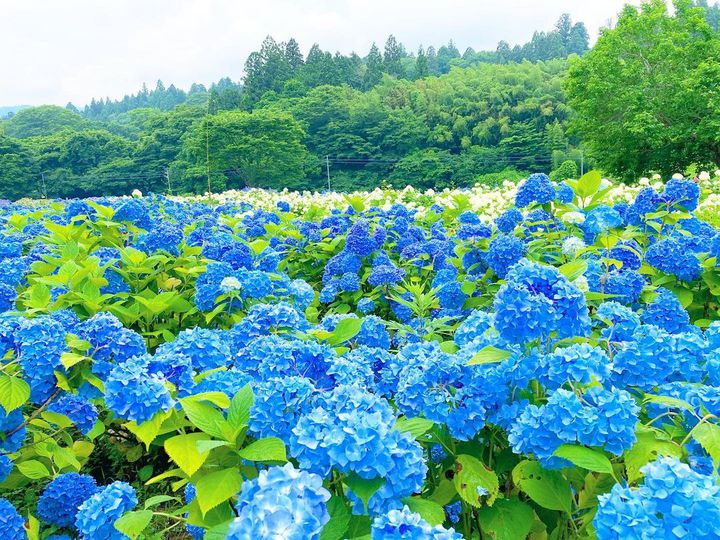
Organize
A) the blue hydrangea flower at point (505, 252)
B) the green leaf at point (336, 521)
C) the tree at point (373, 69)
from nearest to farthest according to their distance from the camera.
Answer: the green leaf at point (336, 521)
the blue hydrangea flower at point (505, 252)
the tree at point (373, 69)

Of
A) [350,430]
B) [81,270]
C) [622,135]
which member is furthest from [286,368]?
[622,135]

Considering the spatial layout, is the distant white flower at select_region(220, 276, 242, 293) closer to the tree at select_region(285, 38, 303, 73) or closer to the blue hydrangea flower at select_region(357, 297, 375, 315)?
the blue hydrangea flower at select_region(357, 297, 375, 315)

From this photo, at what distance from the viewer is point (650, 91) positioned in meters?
21.7

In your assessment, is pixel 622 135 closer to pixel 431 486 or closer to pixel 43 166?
pixel 431 486

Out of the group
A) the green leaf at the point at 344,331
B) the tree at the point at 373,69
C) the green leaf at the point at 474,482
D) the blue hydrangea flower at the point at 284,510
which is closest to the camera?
the blue hydrangea flower at the point at 284,510

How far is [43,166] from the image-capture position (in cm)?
5059

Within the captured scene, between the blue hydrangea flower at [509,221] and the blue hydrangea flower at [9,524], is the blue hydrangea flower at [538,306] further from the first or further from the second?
the blue hydrangea flower at [509,221]

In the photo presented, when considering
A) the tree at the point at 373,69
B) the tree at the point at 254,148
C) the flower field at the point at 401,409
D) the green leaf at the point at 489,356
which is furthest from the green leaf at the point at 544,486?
the tree at the point at 373,69

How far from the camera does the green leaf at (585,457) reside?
1171mm

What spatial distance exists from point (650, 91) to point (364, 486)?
24.7 metres

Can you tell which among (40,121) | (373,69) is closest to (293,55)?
(373,69)

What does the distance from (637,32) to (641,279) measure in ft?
79.6

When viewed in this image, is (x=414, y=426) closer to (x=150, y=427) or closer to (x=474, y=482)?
(x=474, y=482)

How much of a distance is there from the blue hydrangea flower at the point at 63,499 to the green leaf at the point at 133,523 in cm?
107
